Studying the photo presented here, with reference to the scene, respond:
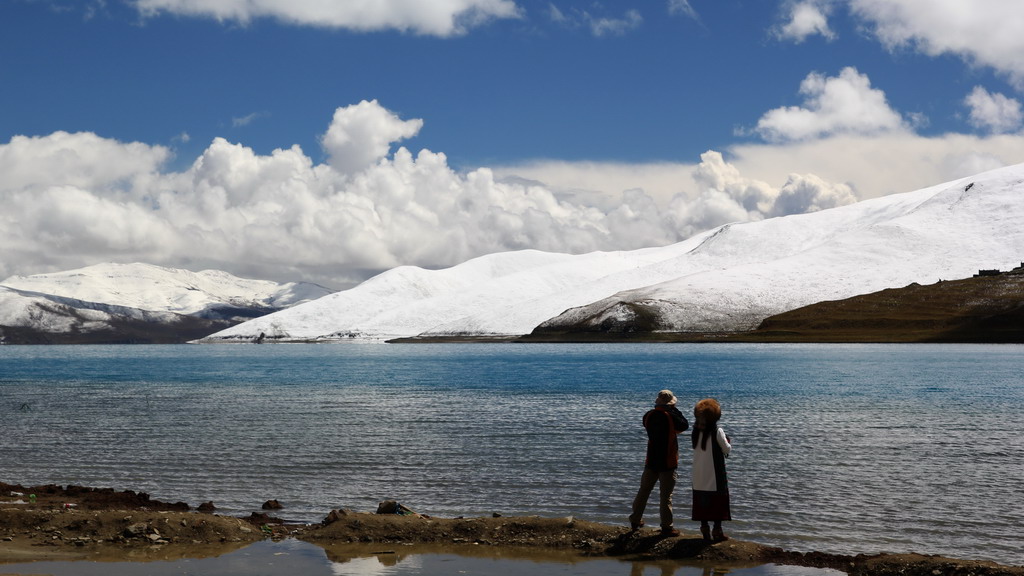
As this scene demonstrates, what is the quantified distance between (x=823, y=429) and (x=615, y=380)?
46253 mm

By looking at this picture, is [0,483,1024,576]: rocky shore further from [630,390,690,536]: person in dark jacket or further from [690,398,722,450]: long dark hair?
[690,398,722,450]: long dark hair

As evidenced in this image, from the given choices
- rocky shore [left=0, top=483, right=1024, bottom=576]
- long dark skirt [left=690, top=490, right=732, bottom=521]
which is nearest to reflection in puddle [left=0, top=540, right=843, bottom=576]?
rocky shore [left=0, top=483, right=1024, bottom=576]

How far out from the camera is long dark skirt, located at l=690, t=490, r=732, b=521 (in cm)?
1938

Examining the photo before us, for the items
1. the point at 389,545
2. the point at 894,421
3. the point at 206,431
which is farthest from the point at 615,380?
the point at 389,545

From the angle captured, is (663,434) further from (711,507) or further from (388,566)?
(388,566)

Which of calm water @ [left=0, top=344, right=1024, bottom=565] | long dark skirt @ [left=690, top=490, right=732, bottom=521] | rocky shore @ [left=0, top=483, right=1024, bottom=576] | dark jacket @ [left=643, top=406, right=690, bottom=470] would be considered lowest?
calm water @ [left=0, top=344, right=1024, bottom=565]

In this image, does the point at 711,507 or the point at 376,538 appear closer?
the point at 711,507

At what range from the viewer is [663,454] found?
20.0 meters

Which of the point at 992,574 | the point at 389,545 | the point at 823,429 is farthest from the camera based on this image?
the point at 823,429

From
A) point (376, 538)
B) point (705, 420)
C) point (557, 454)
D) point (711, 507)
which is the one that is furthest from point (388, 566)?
point (557, 454)

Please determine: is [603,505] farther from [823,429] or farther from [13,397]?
[13,397]

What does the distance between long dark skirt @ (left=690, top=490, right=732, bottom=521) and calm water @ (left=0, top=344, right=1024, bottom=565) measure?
2.55 m

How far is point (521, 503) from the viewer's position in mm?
26359

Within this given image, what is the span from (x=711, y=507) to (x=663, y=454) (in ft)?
4.82
